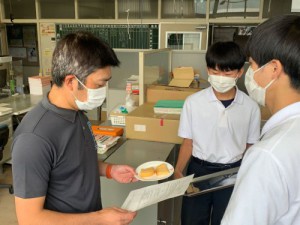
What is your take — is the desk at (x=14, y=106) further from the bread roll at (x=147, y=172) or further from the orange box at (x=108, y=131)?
the bread roll at (x=147, y=172)

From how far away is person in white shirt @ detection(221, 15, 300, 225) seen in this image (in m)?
0.62

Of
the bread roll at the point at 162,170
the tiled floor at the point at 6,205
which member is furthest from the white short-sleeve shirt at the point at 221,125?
the tiled floor at the point at 6,205

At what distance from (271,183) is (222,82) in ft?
3.18

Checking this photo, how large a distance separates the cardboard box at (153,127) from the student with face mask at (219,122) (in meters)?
0.28

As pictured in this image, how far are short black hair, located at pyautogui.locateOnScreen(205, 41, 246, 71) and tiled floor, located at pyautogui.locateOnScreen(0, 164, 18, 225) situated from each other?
2.14 meters

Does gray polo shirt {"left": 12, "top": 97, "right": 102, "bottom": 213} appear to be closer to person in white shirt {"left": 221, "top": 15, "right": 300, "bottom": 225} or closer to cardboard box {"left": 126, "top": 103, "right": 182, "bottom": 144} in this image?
person in white shirt {"left": 221, "top": 15, "right": 300, "bottom": 225}

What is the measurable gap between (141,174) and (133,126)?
2.27ft

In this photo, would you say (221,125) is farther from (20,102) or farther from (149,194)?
(20,102)

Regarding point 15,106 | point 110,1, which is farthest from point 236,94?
point 110,1

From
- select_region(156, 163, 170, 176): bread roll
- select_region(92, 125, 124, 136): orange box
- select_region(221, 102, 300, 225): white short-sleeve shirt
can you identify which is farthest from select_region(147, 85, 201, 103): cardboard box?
select_region(221, 102, 300, 225): white short-sleeve shirt

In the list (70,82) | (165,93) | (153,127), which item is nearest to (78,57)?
(70,82)

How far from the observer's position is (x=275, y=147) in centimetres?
63

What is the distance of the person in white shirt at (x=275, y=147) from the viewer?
62 cm

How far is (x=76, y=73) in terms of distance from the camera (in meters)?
0.95
